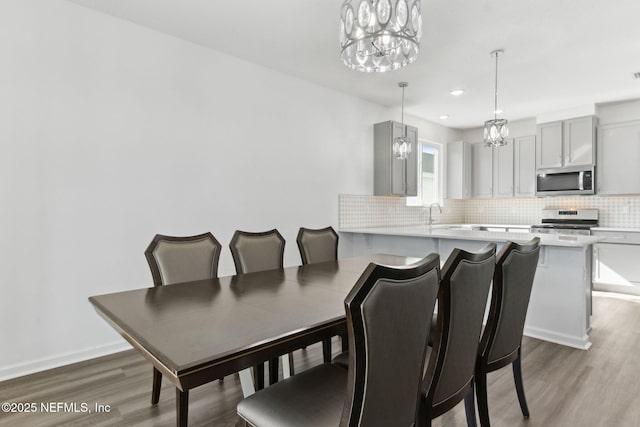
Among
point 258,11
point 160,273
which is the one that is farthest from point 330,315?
point 258,11

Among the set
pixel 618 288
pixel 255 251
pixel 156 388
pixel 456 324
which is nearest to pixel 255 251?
pixel 255 251

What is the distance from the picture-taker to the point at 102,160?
269 centimetres

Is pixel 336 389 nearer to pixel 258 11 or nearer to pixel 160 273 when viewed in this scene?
pixel 160 273

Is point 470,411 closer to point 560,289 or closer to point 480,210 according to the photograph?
point 560,289

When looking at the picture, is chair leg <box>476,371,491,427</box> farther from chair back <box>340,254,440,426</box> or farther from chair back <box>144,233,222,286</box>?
chair back <box>144,233,222,286</box>

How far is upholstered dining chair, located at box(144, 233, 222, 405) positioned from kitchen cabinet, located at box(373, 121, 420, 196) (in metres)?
3.02

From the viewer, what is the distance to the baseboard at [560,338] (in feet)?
9.35

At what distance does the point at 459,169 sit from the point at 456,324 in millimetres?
5396

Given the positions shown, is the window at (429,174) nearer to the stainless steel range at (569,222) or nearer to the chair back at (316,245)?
the stainless steel range at (569,222)

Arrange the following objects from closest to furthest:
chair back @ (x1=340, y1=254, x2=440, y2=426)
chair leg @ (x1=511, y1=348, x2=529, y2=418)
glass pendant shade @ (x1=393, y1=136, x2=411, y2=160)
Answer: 1. chair back @ (x1=340, y1=254, x2=440, y2=426)
2. chair leg @ (x1=511, y1=348, x2=529, y2=418)
3. glass pendant shade @ (x1=393, y1=136, x2=411, y2=160)

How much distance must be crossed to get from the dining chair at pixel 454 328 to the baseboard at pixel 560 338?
82.6 inches

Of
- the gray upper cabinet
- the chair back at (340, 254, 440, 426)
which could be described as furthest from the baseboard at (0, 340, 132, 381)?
the gray upper cabinet

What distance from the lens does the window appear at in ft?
19.5

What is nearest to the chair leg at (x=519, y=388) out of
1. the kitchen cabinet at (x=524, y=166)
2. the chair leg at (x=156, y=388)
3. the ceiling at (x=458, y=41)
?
the chair leg at (x=156, y=388)
